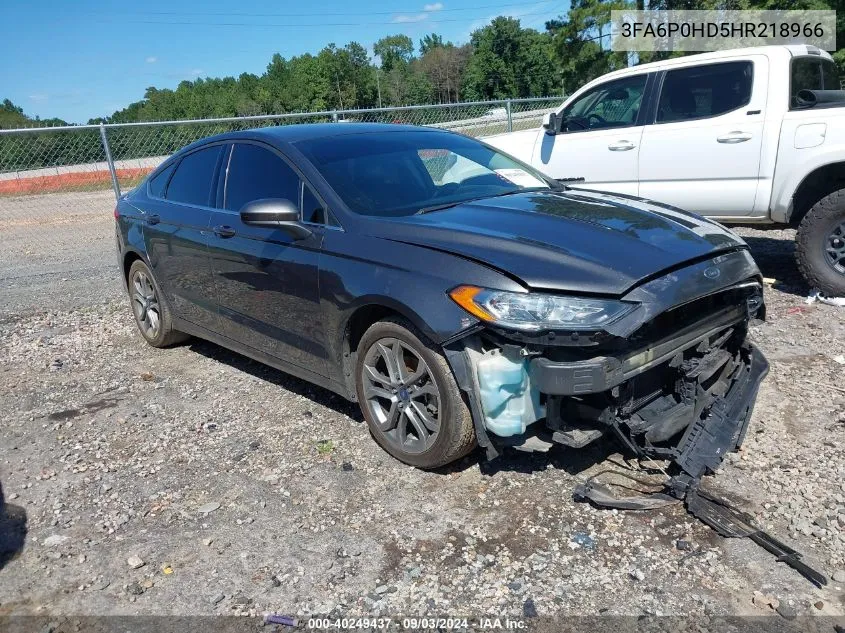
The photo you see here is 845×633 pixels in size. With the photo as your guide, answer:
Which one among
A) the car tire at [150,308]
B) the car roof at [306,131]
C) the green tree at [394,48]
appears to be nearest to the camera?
the car roof at [306,131]

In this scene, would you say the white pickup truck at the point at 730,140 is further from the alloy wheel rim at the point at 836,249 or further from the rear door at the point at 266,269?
the rear door at the point at 266,269

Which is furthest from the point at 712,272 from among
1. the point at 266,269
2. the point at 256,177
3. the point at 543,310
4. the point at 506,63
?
the point at 506,63

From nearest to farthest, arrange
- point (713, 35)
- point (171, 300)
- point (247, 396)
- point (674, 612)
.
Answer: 1. point (674, 612)
2. point (247, 396)
3. point (171, 300)
4. point (713, 35)

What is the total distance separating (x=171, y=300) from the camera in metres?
5.36

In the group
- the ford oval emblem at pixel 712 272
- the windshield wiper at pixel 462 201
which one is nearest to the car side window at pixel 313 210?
the windshield wiper at pixel 462 201

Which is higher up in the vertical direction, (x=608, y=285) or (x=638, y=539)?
(x=608, y=285)

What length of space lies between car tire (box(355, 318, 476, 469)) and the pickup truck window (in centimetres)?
459

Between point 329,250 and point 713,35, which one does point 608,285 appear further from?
point 713,35

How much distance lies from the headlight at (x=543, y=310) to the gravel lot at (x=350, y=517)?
2.96ft

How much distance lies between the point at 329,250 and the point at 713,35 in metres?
25.4

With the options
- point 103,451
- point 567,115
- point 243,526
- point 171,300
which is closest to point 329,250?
point 243,526

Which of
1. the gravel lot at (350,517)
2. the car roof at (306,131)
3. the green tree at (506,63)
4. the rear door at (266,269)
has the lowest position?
the gravel lot at (350,517)

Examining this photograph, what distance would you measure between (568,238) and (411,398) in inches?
43.2

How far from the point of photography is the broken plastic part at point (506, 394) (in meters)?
2.98
